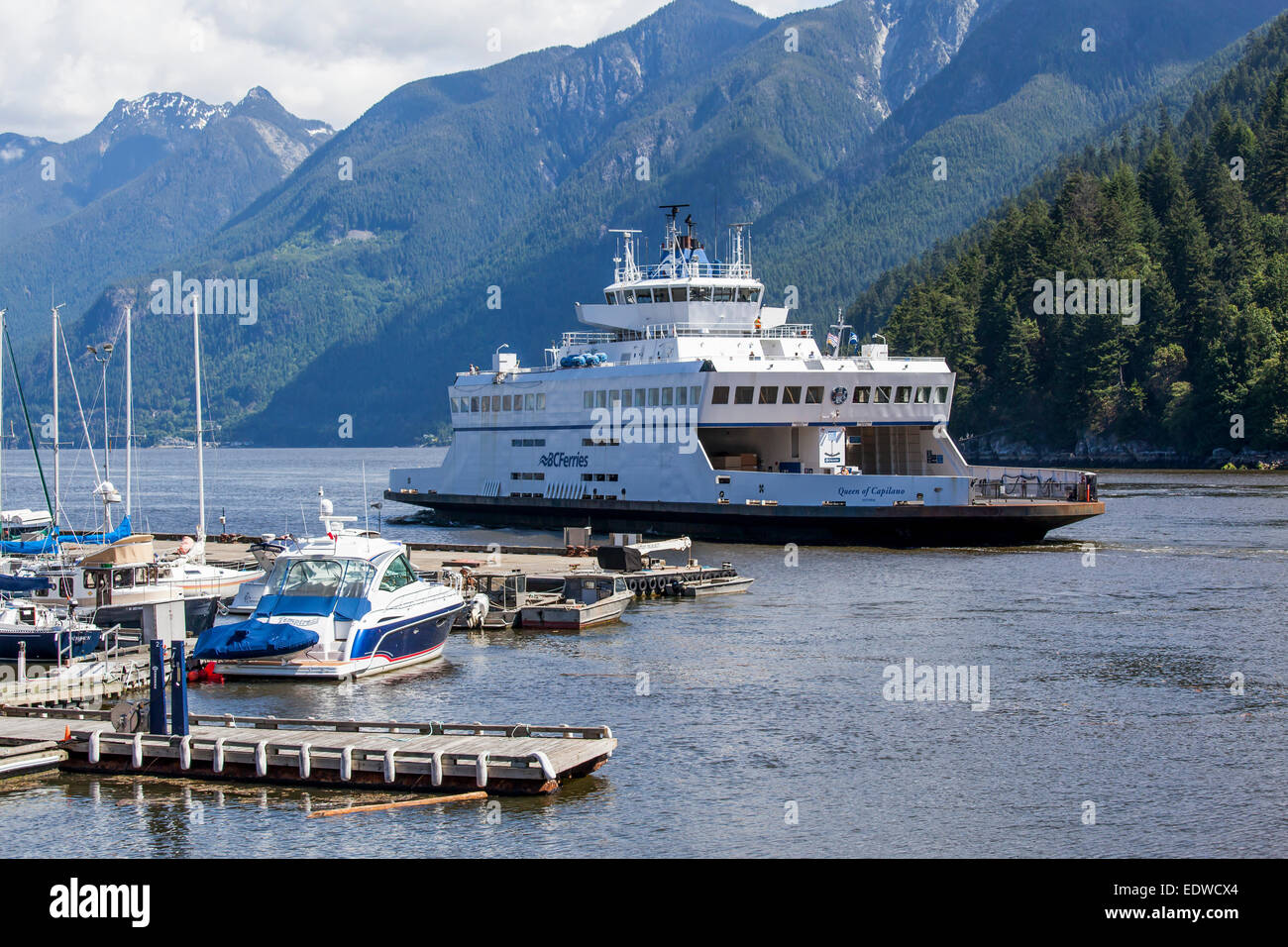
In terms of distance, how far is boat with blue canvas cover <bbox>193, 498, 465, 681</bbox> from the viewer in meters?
29.0

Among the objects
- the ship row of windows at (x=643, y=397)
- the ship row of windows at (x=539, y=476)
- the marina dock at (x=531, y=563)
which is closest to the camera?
the marina dock at (x=531, y=563)

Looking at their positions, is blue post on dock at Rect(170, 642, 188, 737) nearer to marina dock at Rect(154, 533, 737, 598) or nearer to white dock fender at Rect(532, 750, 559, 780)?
white dock fender at Rect(532, 750, 559, 780)

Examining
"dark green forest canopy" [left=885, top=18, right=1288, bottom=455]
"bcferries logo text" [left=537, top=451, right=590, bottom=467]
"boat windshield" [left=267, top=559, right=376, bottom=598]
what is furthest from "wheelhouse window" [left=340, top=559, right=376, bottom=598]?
"dark green forest canopy" [left=885, top=18, right=1288, bottom=455]

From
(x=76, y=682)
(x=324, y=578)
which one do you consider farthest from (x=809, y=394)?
(x=76, y=682)

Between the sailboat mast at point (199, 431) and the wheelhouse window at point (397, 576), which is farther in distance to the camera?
the sailboat mast at point (199, 431)

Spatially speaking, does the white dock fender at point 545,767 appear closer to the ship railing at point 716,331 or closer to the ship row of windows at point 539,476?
the ship railing at point 716,331

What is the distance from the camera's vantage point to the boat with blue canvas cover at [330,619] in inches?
1140

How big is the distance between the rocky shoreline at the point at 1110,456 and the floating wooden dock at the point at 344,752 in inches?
3305

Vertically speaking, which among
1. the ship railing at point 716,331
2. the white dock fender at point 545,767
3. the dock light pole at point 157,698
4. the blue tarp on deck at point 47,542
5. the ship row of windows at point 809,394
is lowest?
the white dock fender at point 545,767

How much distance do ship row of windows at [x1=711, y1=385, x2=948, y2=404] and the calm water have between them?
9952mm

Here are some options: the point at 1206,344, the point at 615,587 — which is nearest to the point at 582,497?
the point at 615,587

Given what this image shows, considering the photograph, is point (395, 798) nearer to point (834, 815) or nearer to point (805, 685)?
point (834, 815)

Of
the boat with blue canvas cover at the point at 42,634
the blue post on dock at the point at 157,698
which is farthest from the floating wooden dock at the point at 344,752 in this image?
the boat with blue canvas cover at the point at 42,634
